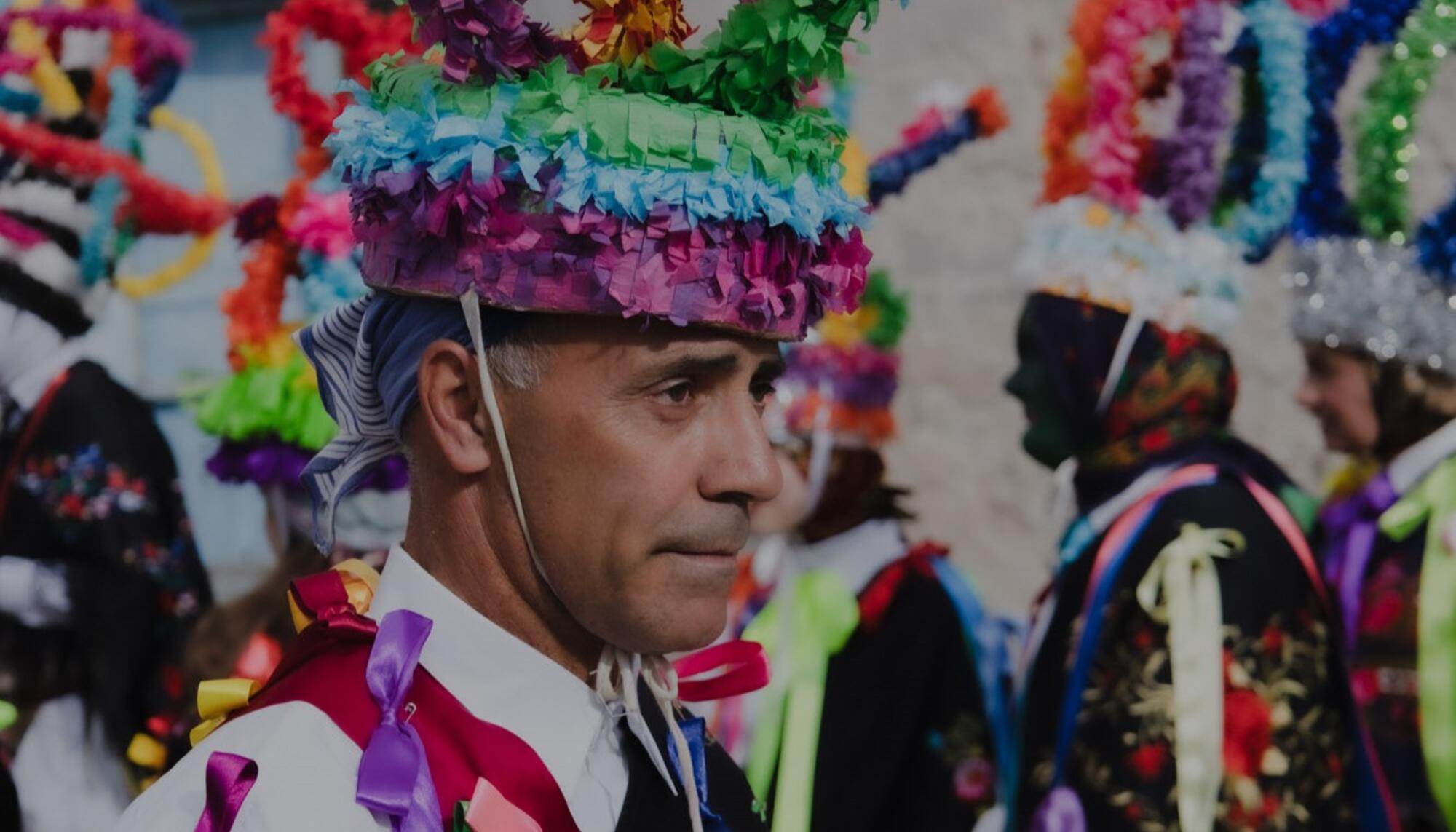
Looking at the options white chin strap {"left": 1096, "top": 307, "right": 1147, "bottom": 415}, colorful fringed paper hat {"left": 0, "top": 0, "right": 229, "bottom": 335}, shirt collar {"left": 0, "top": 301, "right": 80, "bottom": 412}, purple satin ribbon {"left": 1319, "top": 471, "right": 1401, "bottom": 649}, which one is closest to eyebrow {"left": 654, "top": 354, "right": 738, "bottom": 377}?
white chin strap {"left": 1096, "top": 307, "right": 1147, "bottom": 415}

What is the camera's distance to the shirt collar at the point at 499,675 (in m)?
1.97

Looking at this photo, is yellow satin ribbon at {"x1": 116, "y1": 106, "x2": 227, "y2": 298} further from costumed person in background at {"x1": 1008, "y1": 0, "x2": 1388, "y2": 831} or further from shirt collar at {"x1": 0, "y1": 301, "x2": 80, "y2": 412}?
costumed person in background at {"x1": 1008, "y1": 0, "x2": 1388, "y2": 831}

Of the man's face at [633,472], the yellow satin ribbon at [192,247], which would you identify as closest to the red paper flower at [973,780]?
the yellow satin ribbon at [192,247]

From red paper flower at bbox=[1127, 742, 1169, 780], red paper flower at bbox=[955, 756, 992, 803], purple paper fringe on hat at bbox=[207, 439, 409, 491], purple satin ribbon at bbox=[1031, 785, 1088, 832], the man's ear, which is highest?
the man's ear

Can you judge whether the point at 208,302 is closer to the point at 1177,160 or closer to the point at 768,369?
the point at 1177,160

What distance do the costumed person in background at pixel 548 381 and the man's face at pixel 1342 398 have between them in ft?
9.64

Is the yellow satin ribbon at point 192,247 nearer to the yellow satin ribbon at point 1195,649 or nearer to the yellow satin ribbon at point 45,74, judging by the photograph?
the yellow satin ribbon at point 45,74

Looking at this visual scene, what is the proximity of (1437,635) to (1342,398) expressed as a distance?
766mm

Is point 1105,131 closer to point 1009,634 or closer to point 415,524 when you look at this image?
point 1009,634

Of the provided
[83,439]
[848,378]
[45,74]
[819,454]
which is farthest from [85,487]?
[848,378]

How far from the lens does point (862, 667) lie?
4.57 metres

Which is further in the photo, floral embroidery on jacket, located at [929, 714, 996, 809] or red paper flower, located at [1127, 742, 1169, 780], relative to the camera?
floral embroidery on jacket, located at [929, 714, 996, 809]

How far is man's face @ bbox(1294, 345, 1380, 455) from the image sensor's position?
460cm

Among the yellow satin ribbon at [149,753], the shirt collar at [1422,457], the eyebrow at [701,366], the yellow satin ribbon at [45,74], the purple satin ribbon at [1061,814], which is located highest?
the yellow satin ribbon at [45,74]
